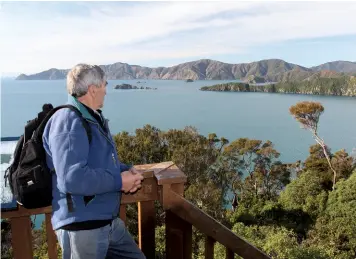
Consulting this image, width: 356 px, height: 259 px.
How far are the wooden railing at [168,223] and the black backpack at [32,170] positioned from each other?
276 millimetres

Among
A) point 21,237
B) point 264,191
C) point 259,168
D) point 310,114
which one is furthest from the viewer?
point 259,168

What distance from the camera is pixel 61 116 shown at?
130 centimetres

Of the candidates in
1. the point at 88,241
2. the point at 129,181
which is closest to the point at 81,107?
the point at 129,181

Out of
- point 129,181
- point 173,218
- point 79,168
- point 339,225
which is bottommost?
point 339,225

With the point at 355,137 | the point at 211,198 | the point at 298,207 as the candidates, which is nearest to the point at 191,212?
the point at 211,198

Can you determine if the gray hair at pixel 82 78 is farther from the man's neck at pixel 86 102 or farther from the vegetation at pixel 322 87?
the vegetation at pixel 322 87

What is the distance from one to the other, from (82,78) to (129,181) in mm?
465

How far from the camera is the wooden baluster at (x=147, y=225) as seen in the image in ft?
5.96

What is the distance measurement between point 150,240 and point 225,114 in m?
66.8

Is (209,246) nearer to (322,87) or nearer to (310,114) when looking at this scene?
(310,114)

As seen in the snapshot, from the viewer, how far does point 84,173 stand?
1253 millimetres

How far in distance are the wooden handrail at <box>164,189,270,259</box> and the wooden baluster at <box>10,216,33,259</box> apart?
67 cm

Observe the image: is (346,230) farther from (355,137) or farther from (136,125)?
(136,125)

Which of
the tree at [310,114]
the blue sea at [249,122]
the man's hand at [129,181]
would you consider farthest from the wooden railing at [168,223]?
the blue sea at [249,122]
